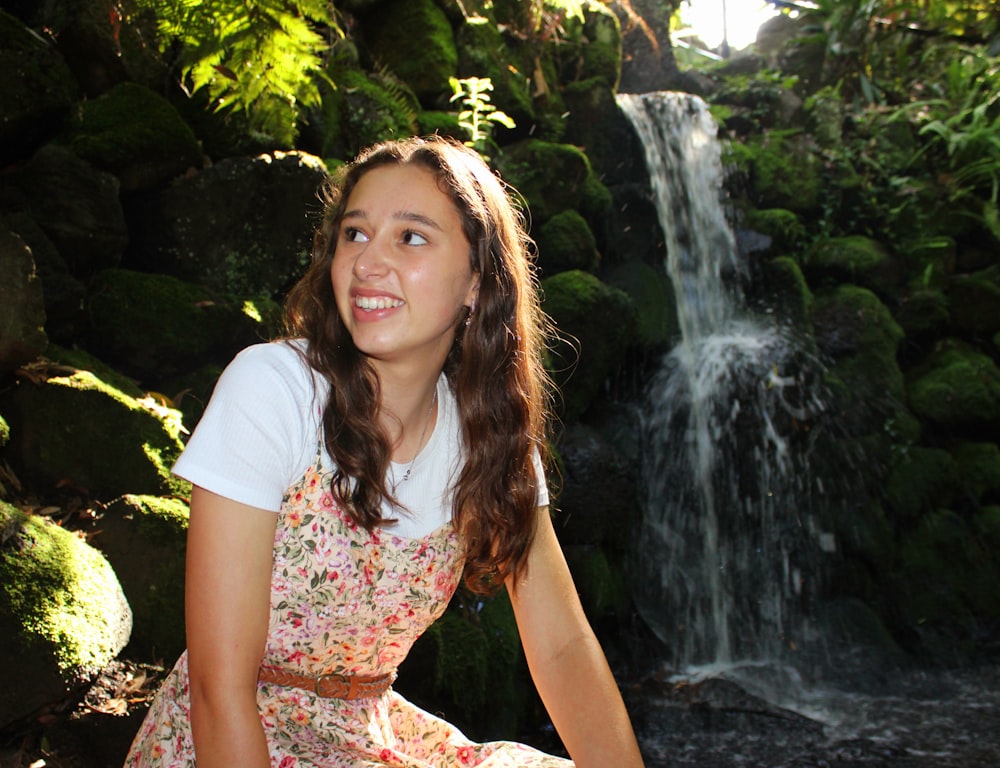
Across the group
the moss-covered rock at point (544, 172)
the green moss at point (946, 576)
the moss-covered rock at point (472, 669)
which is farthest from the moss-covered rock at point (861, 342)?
the moss-covered rock at point (472, 669)

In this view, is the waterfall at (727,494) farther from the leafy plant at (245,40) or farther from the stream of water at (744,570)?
the leafy plant at (245,40)

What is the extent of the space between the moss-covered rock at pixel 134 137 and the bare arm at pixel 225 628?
3018 millimetres

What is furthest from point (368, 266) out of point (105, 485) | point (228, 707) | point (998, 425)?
point (998, 425)

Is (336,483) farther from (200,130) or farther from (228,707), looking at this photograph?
(200,130)

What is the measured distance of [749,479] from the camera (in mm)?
6414

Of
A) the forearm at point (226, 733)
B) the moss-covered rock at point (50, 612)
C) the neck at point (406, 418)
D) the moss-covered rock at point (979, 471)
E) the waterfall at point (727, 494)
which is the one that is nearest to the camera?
the forearm at point (226, 733)

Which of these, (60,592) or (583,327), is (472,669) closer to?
(60,592)

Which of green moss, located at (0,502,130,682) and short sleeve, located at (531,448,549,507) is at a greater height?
short sleeve, located at (531,448,549,507)

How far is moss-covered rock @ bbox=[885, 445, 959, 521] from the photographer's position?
6.56 metres

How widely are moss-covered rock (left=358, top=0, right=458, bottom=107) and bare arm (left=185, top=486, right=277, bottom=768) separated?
5.18 meters

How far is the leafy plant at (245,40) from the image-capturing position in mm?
3613

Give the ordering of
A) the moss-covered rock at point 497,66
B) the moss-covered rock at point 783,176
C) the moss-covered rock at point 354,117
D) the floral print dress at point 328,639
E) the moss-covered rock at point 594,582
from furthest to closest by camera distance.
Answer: the moss-covered rock at point 783,176, the moss-covered rock at point 497,66, the moss-covered rock at point 594,582, the moss-covered rock at point 354,117, the floral print dress at point 328,639

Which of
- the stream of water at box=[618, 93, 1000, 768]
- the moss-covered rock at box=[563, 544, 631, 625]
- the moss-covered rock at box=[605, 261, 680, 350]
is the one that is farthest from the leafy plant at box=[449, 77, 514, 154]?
the moss-covered rock at box=[563, 544, 631, 625]

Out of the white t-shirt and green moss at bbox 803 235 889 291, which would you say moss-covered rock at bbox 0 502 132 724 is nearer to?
the white t-shirt
